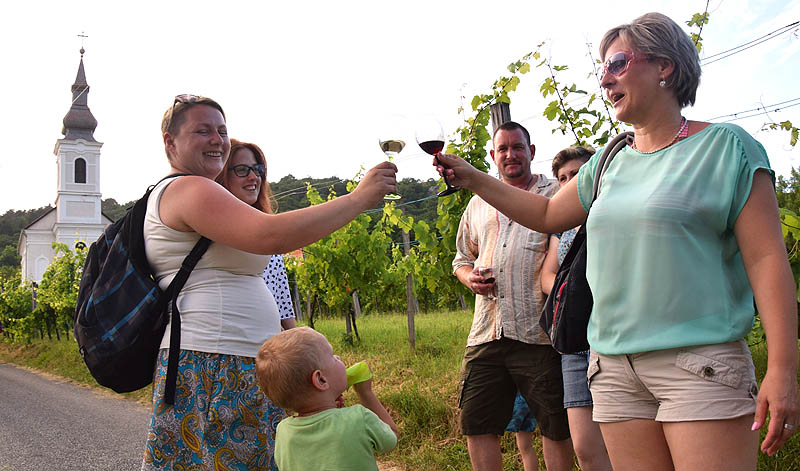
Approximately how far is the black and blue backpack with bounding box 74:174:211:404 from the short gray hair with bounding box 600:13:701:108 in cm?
148

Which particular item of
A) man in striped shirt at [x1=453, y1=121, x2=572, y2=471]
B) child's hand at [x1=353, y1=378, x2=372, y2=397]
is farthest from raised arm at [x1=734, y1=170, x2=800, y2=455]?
man in striped shirt at [x1=453, y1=121, x2=572, y2=471]

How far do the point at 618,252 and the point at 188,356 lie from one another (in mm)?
1367

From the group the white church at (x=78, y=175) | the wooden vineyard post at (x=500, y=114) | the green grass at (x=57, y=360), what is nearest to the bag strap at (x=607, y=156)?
the wooden vineyard post at (x=500, y=114)

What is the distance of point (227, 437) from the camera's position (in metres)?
1.96

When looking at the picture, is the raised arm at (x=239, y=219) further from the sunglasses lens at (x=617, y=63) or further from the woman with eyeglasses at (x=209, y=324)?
the sunglasses lens at (x=617, y=63)

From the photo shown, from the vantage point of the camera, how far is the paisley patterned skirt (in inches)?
76.9

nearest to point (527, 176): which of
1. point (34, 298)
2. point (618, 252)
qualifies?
point (618, 252)

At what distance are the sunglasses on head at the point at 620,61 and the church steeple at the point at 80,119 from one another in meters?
59.3

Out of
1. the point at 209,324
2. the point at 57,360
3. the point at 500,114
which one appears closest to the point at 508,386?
the point at 209,324

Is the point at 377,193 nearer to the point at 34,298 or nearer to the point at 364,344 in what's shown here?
the point at 364,344

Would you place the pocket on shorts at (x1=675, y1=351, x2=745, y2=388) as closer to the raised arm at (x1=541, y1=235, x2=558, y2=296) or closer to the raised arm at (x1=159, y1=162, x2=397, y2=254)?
the raised arm at (x1=159, y1=162, x2=397, y2=254)

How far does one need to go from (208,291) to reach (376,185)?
0.65 meters

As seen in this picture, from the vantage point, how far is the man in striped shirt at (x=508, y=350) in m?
3.07

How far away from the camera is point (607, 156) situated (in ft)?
6.51
